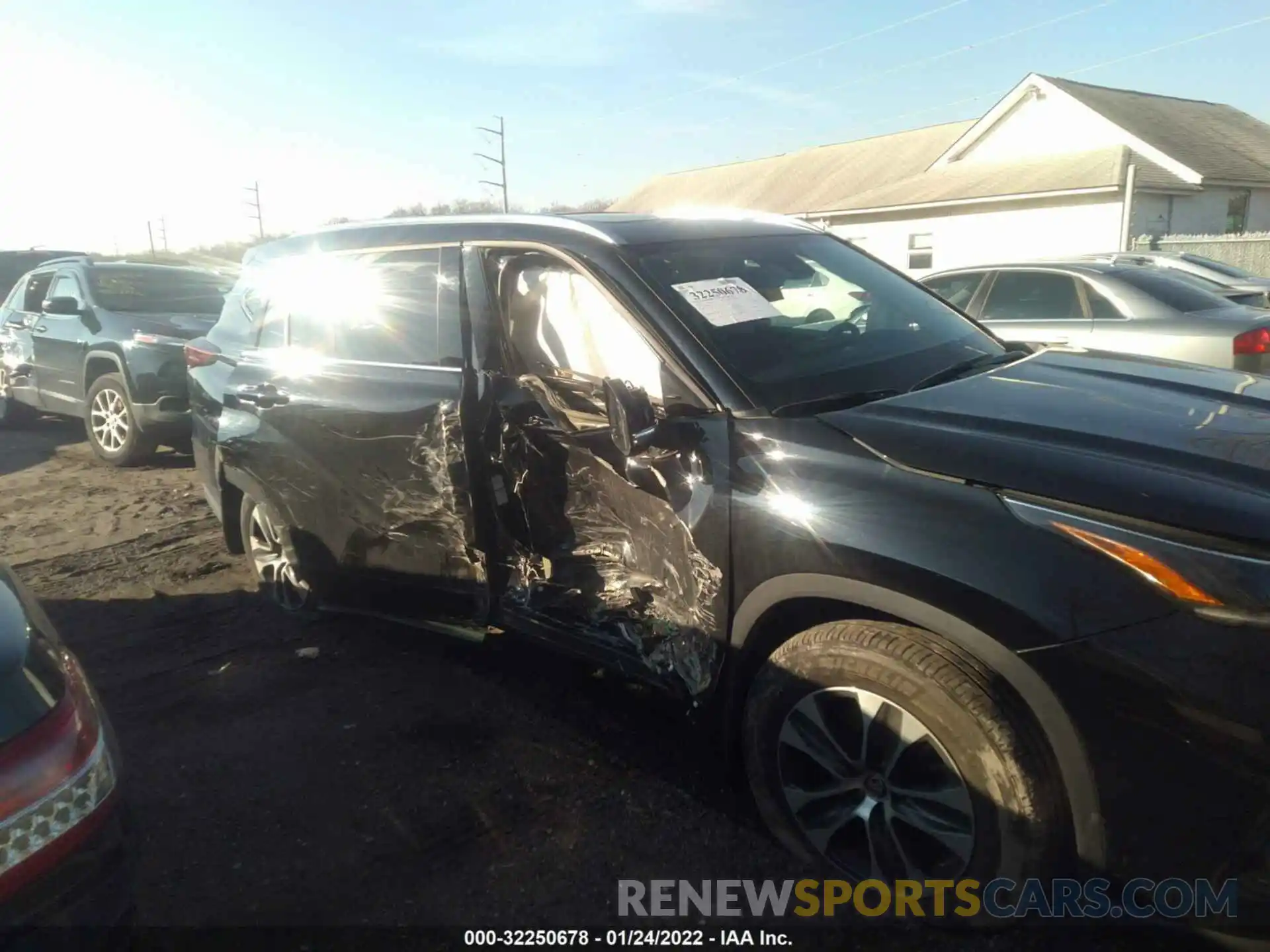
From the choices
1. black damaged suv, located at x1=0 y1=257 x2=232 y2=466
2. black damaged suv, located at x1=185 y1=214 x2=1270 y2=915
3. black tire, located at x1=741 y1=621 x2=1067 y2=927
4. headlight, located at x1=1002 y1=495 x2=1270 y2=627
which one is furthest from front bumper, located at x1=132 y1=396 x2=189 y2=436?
headlight, located at x1=1002 y1=495 x2=1270 y2=627

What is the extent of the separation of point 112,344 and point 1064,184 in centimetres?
2312

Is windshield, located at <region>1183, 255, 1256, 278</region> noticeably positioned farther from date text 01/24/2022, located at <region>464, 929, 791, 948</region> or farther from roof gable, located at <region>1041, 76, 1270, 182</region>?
date text 01/24/2022, located at <region>464, 929, 791, 948</region>

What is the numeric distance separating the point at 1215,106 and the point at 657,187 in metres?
23.0

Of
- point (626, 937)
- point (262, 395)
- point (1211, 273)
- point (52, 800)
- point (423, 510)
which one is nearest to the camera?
point (52, 800)

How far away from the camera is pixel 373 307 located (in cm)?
387

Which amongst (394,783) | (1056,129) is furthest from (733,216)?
(1056,129)

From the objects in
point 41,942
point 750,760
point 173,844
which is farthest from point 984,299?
point 41,942

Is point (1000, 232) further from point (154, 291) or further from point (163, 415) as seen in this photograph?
point (163, 415)

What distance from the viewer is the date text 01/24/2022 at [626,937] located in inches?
98.0

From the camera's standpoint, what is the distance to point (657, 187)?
4466 centimetres

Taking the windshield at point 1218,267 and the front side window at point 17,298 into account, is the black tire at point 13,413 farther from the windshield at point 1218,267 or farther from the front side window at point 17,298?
the windshield at point 1218,267

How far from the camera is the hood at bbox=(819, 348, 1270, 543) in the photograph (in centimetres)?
207

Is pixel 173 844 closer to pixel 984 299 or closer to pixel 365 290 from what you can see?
pixel 365 290

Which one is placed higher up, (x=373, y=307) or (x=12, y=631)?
(x=373, y=307)
